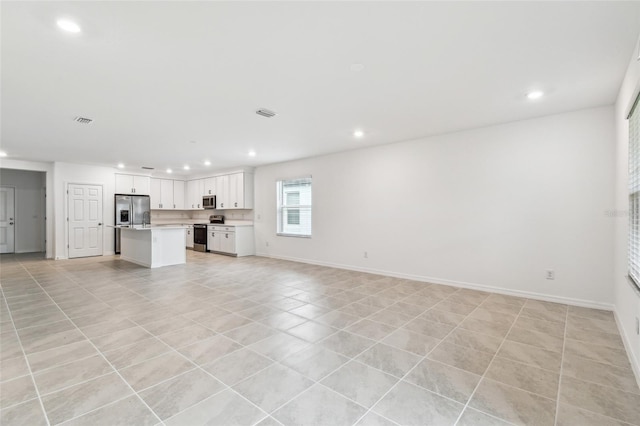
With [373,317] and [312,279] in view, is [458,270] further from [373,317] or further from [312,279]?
[312,279]

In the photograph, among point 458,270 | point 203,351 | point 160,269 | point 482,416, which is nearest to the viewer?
point 482,416

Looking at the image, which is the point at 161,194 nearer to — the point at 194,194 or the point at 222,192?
the point at 194,194

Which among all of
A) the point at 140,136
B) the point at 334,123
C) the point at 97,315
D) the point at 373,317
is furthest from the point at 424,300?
the point at 140,136

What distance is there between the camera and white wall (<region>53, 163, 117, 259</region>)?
297 inches

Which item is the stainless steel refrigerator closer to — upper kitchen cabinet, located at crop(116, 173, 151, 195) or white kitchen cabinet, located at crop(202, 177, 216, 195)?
upper kitchen cabinet, located at crop(116, 173, 151, 195)

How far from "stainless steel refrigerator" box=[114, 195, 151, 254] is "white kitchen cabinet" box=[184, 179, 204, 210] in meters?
1.26

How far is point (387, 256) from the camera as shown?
18.1ft

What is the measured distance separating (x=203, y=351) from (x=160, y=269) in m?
4.31

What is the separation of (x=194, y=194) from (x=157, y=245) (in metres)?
3.89

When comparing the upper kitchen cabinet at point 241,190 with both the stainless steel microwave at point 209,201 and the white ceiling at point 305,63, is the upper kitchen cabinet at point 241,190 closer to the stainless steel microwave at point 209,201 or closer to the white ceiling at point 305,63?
the stainless steel microwave at point 209,201

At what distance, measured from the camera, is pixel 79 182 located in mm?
7879

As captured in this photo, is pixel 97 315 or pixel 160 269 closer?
pixel 97 315

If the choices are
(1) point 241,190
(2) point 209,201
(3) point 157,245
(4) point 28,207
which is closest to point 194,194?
(2) point 209,201

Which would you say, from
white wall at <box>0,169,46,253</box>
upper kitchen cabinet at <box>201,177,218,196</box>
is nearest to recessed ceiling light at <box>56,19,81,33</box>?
upper kitchen cabinet at <box>201,177,218,196</box>
